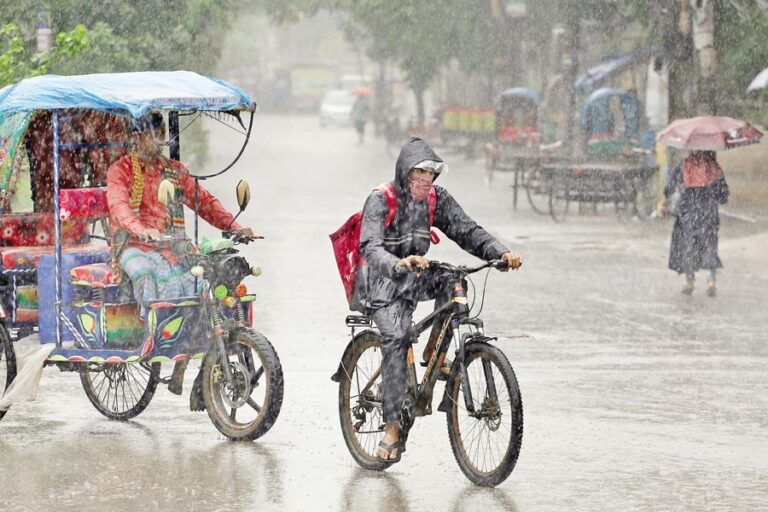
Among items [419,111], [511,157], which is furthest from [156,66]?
[419,111]

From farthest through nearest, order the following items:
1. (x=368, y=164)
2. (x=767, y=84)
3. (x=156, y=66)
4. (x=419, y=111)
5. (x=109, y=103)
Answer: (x=419, y=111) < (x=368, y=164) < (x=156, y=66) < (x=767, y=84) < (x=109, y=103)

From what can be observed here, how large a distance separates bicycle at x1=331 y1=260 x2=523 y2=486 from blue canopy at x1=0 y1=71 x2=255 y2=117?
1.66 meters

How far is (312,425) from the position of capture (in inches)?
376

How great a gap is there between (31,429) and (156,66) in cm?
2060

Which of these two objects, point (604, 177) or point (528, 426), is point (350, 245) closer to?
point (528, 426)

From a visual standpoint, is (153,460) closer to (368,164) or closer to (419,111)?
(368,164)

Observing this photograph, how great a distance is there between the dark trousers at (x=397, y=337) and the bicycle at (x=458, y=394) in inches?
2.0

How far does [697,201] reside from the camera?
1709 cm

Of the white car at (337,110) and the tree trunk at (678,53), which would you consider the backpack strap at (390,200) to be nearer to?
the tree trunk at (678,53)

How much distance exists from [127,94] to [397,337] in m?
2.17

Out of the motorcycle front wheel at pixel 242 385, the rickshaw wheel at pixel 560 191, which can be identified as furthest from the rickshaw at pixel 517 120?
the motorcycle front wheel at pixel 242 385

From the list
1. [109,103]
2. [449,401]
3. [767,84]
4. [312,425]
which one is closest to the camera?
[449,401]

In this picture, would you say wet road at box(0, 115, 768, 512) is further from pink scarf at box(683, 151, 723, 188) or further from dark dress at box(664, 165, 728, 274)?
pink scarf at box(683, 151, 723, 188)

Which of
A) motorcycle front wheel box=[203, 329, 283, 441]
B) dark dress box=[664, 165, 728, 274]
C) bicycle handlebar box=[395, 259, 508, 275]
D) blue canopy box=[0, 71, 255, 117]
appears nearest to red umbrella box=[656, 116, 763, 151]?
dark dress box=[664, 165, 728, 274]
